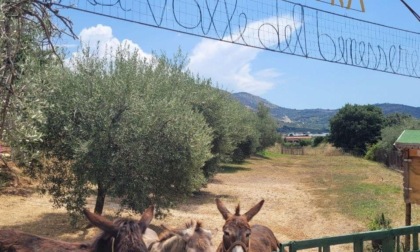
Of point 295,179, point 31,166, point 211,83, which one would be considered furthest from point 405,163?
point 295,179

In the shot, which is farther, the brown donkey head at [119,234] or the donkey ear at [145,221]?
the donkey ear at [145,221]

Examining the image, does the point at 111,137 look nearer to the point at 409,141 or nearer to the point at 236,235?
the point at 409,141

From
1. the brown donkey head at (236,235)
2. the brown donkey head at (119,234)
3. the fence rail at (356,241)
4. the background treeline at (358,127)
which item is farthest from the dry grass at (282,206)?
the background treeline at (358,127)

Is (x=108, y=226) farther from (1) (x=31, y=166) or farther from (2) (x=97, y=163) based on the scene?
(1) (x=31, y=166)

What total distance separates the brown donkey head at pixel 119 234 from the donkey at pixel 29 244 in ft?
2.75

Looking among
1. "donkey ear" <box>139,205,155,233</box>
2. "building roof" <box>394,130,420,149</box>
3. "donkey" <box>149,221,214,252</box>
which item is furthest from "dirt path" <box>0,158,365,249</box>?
"donkey ear" <box>139,205,155,233</box>

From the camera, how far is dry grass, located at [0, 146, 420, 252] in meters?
16.6

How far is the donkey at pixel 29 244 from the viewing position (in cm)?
516

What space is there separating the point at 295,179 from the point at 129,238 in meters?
34.8

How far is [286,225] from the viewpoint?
18844 millimetres

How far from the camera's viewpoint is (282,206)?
A: 23.8 meters

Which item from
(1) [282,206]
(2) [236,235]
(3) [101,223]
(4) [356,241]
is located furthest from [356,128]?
(3) [101,223]

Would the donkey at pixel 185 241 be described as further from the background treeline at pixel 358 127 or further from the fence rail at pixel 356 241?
the background treeline at pixel 358 127

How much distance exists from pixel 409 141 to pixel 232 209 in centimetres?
1234
